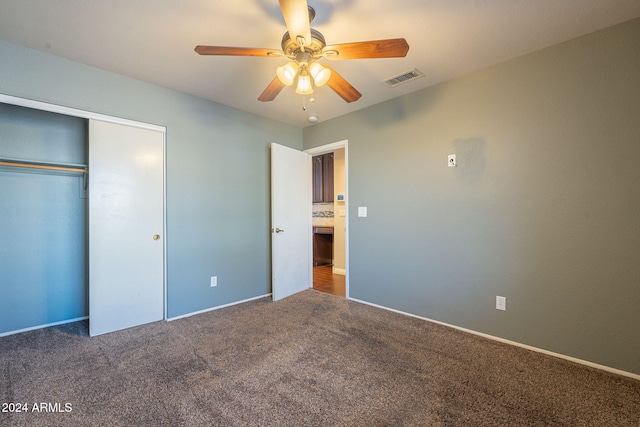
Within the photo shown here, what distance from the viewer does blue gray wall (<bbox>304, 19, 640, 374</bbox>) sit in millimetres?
1910

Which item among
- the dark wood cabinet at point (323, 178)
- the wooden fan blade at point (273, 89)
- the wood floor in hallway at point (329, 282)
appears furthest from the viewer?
the dark wood cabinet at point (323, 178)

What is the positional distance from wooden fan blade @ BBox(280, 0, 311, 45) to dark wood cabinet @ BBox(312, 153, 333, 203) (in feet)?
12.4

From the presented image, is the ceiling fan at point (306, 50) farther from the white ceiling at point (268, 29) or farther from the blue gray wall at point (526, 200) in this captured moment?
the blue gray wall at point (526, 200)

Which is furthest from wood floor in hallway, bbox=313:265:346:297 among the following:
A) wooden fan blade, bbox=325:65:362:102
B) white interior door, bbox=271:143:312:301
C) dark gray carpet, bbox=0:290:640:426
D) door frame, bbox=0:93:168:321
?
wooden fan blade, bbox=325:65:362:102

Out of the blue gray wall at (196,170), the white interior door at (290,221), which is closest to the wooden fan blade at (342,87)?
the white interior door at (290,221)

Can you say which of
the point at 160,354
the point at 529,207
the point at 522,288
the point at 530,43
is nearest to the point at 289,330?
the point at 160,354

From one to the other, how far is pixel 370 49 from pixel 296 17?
0.46 meters

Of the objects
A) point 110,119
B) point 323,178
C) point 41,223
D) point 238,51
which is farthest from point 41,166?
point 323,178

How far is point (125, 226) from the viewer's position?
8.59 ft

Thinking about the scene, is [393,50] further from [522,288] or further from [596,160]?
[522,288]

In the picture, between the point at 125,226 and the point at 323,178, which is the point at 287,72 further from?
the point at 323,178

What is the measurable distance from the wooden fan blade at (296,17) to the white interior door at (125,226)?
6.70ft

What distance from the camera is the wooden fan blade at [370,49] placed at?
1507 mm

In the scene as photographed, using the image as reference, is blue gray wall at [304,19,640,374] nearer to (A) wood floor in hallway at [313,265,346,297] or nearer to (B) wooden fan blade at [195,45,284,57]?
(A) wood floor in hallway at [313,265,346,297]
